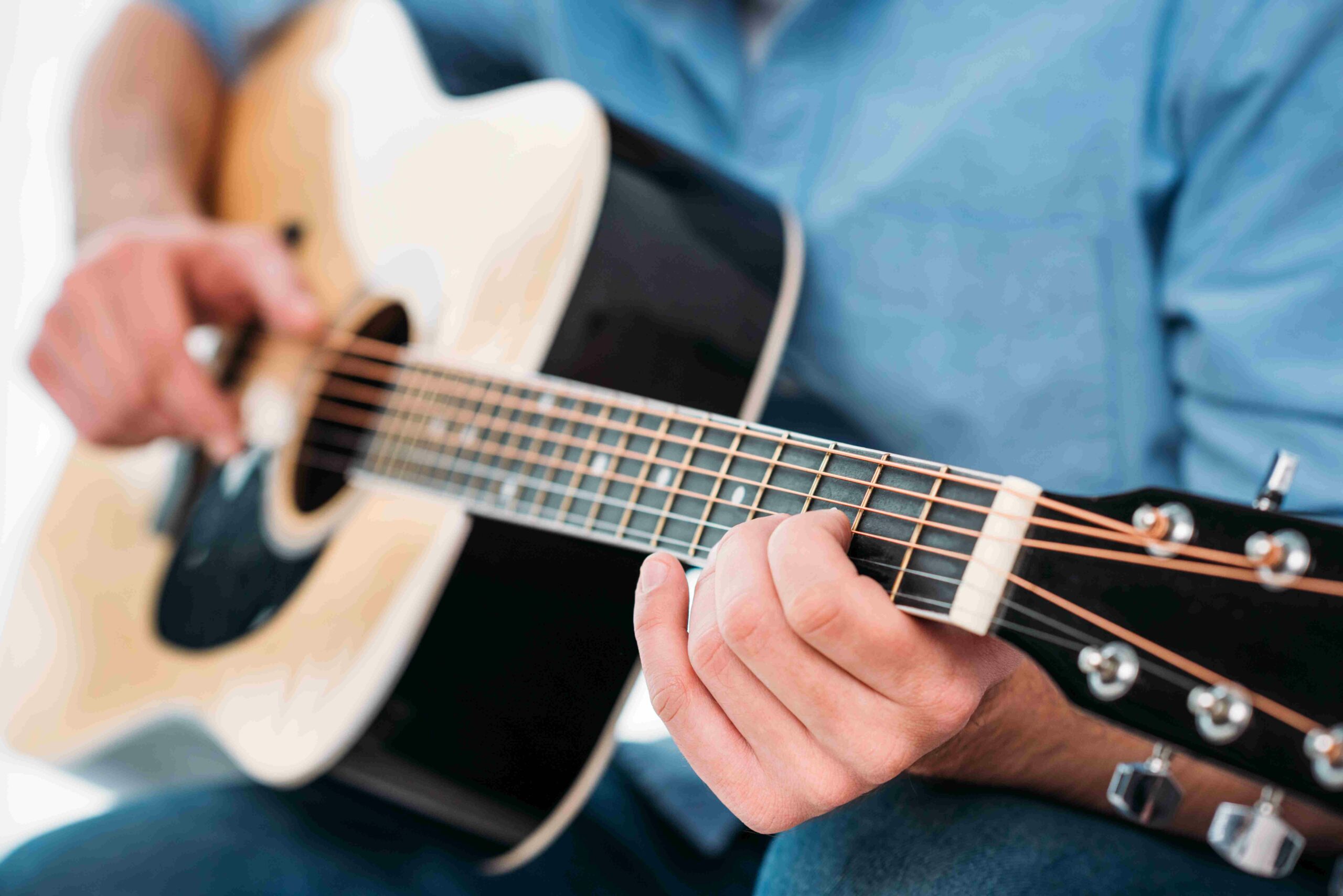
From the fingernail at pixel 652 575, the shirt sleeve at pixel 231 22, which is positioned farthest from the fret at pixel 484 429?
the shirt sleeve at pixel 231 22

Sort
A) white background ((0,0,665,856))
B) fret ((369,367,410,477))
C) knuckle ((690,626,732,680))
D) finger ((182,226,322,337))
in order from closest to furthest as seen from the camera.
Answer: knuckle ((690,626,732,680)) < fret ((369,367,410,477)) < finger ((182,226,322,337)) < white background ((0,0,665,856))

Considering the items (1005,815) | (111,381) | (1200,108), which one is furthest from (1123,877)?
(111,381)

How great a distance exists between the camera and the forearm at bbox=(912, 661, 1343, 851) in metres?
0.43

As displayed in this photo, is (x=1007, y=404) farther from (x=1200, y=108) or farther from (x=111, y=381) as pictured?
(x=111, y=381)

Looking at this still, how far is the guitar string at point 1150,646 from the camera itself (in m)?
0.30

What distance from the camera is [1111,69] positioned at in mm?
644

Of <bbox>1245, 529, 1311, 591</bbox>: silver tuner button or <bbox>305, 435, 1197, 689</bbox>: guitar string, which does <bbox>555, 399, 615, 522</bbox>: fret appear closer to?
<bbox>305, 435, 1197, 689</bbox>: guitar string

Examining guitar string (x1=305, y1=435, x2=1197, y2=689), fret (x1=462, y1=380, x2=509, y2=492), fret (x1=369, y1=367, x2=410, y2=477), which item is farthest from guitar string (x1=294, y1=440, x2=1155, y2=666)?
fret (x1=369, y1=367, x2=410, y2=477)

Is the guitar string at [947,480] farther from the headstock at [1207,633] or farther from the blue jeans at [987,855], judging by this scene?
the blue jeans at [987,855]

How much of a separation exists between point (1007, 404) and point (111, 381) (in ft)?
2.58

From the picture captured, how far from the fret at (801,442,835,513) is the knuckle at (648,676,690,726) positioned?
0.31 feet

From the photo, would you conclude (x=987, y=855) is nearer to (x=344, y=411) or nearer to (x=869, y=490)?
(x=869, y=490)

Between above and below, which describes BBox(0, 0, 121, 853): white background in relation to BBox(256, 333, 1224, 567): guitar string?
below

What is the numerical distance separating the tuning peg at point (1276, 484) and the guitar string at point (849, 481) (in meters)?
0.02
